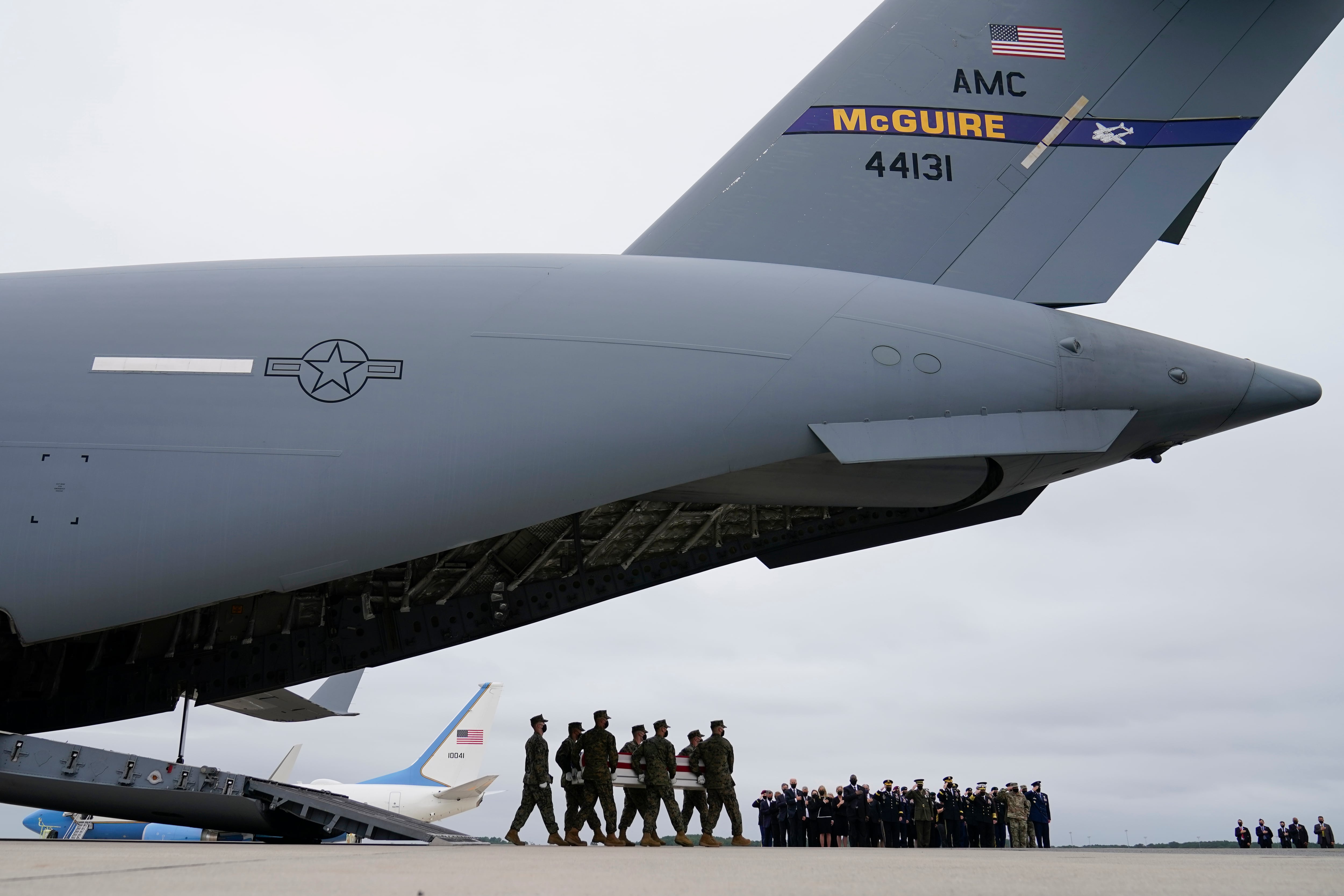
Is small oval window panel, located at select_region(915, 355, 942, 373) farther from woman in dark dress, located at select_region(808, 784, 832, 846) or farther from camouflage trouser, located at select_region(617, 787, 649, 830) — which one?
woman in dark dress, located at select_region(808, 784, 832, 846)

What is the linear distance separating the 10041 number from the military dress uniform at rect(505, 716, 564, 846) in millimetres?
5088

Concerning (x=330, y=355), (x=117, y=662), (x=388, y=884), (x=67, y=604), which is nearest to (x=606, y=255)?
(x=330, y=355)

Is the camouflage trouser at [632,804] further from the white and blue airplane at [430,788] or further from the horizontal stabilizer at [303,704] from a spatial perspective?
the white and blue airplane at [430,788]

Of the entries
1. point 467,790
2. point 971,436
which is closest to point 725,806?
point 971,436

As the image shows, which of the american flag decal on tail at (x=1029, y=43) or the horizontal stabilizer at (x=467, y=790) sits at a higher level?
the american flag decal on tail at (x=1029, y=43)

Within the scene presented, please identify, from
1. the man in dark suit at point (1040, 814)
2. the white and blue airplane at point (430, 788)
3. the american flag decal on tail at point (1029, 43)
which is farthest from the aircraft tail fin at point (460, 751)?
the american flag decal on tail at point (1029, 43)

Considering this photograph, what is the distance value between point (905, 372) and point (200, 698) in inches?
251

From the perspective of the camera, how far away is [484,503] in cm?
591

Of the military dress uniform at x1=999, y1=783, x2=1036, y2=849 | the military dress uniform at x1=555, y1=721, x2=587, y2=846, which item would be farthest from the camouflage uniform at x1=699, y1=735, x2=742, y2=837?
the military dress uniform at x1=999, y1=783, x2=1036, y2=849

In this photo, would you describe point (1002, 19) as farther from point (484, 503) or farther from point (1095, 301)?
point (484, 503)

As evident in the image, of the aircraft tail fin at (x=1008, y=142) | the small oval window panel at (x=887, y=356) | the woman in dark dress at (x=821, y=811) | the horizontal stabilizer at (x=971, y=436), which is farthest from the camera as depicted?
the woman in dark dress at (x=821, y=811)

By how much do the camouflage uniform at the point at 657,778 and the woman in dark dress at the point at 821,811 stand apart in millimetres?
5886

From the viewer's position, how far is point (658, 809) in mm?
7543

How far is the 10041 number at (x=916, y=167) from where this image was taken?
7.30 m
